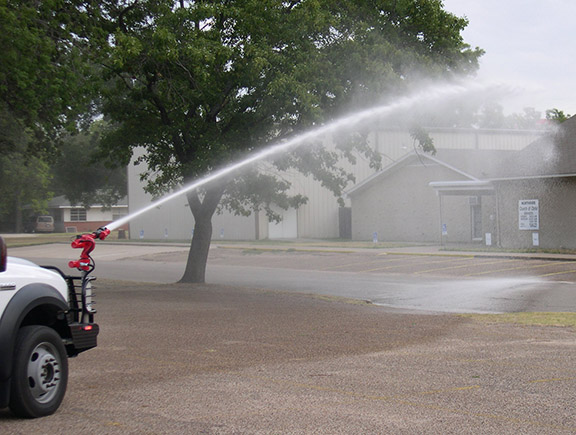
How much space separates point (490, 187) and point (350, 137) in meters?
19.9

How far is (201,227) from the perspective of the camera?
796 inches

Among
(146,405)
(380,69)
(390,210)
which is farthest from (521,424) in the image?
(390,210)

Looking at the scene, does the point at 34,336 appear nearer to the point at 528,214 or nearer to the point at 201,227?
the point at 201,227

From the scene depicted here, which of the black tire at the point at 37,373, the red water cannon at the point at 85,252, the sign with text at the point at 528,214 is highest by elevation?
the sign with text at the point at 528,214

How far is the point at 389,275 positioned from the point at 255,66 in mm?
10436

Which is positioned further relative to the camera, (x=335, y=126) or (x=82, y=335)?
(x=335, y=126)

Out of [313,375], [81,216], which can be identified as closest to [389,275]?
[313,375]

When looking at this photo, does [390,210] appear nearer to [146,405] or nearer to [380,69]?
[380,69]

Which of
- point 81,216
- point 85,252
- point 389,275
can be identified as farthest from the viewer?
point 81,216

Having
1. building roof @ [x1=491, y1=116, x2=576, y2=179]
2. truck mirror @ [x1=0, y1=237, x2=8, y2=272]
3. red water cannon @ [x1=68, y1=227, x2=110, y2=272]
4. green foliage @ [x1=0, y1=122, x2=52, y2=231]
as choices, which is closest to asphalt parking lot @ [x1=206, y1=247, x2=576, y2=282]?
building roof @ [x1=491, y1=116, x2=576, y2=179]

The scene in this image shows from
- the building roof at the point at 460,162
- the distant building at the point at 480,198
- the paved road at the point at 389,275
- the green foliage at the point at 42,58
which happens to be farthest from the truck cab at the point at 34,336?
the building roof at the point at 460,162

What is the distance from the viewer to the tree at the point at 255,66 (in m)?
16.1

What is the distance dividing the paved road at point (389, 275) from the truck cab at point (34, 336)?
1017 centimetres

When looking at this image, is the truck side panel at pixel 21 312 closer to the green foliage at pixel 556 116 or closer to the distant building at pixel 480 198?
the distant building at pixel 480 198
